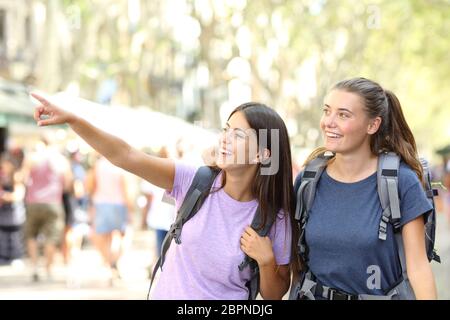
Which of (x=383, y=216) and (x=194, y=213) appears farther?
(x=194, y=213)

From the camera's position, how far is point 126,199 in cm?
1274

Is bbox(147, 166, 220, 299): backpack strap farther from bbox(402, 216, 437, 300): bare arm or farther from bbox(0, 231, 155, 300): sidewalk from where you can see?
bbox(0, 231, 155, 300): sidewalk

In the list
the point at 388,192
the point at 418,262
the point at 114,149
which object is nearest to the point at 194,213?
the point at 114,149

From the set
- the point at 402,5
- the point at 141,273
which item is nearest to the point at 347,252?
the point at 141,273

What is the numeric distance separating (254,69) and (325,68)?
3335mm

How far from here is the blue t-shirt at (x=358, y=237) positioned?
12.3 feet

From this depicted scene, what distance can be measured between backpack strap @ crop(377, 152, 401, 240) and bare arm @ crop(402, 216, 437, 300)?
2.2 inches

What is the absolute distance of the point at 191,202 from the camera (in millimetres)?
3930

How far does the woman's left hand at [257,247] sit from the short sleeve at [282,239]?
0.25 ft

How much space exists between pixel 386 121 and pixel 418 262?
23.6 inches

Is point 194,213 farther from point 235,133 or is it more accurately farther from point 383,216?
point 383,216

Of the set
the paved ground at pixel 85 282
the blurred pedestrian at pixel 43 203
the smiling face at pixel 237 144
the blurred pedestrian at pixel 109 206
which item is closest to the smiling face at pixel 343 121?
the smiling face at pixel 237 144

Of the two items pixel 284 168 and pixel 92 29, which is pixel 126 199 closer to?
pixel 284 168

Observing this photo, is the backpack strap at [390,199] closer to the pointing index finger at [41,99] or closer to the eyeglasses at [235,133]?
the eyeglasses at [235,133]
